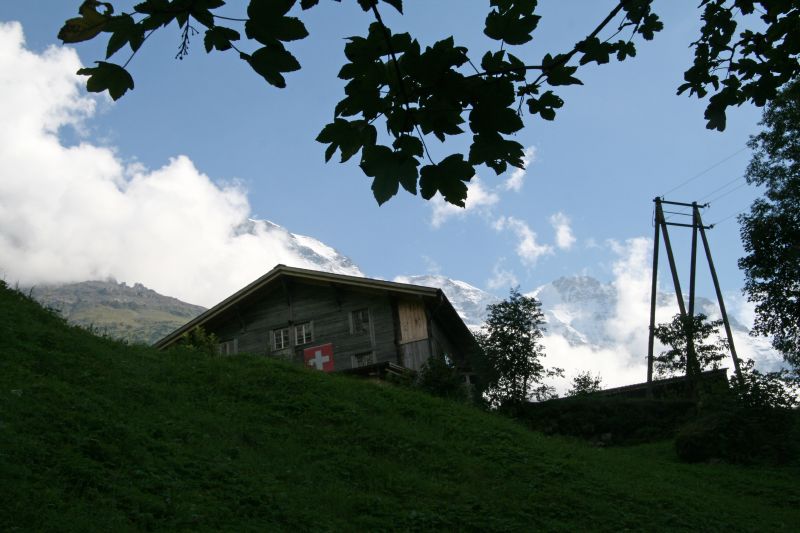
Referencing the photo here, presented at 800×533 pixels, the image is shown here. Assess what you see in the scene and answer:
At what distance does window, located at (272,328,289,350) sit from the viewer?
3039 cm

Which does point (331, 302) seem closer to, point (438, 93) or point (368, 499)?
point (368, 499)

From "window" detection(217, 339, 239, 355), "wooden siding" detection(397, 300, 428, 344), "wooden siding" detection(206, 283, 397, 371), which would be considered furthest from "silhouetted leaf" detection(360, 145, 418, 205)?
"window" detection(217, 339, 239, 355)

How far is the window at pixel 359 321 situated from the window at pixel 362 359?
89cm

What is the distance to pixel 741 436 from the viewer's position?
18938 mm

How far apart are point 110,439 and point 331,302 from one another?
2018cm

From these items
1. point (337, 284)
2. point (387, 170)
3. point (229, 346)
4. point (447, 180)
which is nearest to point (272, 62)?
point (387, 170)

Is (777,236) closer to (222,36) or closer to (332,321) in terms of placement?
(332,321)

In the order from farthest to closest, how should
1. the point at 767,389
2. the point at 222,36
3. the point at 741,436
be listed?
the point at 767,389, the point at 741,436, the point at 222,36

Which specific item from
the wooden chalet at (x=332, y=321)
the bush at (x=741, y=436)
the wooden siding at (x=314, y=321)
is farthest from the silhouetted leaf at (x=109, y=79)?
the wooden siding at (x=314, y=321)

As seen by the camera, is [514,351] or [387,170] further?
[514,351]

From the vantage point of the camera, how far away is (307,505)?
9.67 meters

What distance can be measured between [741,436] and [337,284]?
15829 mm

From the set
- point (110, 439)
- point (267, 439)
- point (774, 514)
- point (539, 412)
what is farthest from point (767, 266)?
point (110, 439)

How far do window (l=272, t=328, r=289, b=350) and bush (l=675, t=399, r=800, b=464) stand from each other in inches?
643
